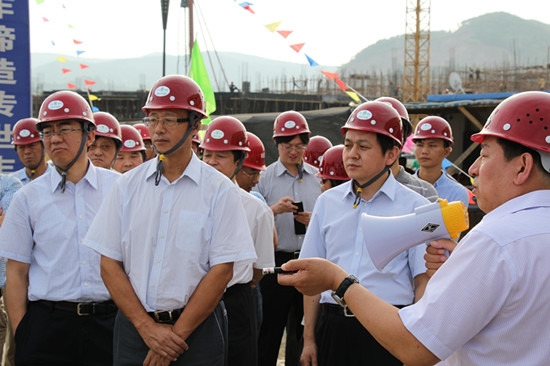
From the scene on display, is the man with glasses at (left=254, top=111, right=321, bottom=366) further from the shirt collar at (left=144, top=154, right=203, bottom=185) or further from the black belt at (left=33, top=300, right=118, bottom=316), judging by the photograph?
the shirt collar at (left=144, top=154, right=203, bottom=185)

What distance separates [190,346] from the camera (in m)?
3.11

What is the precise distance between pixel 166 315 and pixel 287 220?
9.47ft

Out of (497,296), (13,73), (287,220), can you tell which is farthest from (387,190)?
(13,73)

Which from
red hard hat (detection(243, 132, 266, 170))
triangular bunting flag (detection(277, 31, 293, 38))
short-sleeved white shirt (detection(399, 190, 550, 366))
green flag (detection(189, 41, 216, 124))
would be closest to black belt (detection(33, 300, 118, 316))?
red hard hat (detection(243, 132, 266, 170))

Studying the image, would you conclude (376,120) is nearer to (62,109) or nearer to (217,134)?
(217,134)

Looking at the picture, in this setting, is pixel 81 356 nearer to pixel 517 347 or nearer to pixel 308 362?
pixel 308 362

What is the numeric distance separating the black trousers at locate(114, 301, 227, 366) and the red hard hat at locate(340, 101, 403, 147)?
4.36 ft

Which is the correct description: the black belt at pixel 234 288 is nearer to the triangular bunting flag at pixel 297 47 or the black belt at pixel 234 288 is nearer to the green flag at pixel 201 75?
the triangular bunting flag at pixel 297 47

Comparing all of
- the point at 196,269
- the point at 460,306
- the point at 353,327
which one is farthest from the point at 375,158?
the point at 460,306

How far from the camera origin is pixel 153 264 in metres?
3.10

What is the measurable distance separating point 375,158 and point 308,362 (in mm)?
1254

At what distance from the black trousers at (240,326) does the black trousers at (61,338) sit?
2.76ft

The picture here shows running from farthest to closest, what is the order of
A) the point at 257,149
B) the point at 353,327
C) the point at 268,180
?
the point at 268,180, the point at 257,149, the point at 353,327

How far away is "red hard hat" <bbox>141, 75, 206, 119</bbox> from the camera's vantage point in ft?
10.8
